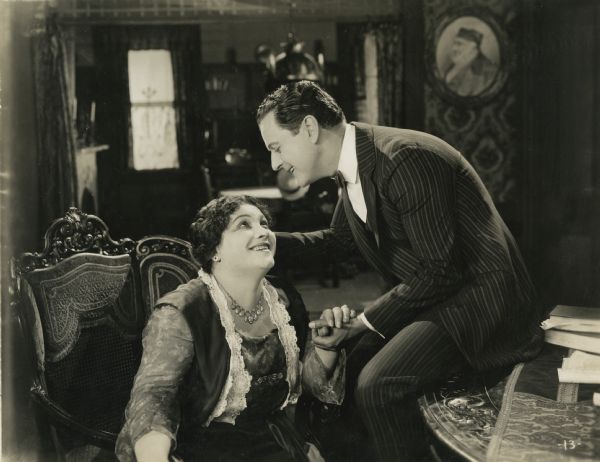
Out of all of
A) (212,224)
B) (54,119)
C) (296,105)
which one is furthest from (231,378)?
(54,119)

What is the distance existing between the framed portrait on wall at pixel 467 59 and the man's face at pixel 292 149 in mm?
3600

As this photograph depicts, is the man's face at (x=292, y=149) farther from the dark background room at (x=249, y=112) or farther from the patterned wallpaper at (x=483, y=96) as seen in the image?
the patterned wallpaper at (x=483, y=96)

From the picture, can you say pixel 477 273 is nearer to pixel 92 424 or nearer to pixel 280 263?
pixel 280 263

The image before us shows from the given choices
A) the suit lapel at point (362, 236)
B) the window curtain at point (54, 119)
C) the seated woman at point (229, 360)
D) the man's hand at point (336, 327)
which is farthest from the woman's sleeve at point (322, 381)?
the window curtain at point (54, 119)

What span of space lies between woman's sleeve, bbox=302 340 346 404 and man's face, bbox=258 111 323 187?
625 millimetres

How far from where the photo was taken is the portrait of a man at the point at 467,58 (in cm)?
559

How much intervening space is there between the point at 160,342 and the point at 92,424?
1.92 feet

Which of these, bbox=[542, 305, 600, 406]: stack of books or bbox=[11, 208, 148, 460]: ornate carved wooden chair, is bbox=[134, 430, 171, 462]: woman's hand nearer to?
bbox=[11, 208, 148, 460]: ornate carved wooden chair

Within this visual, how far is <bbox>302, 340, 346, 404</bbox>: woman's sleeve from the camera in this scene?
2.35 metres

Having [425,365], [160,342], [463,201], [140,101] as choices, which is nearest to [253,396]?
[160,342]

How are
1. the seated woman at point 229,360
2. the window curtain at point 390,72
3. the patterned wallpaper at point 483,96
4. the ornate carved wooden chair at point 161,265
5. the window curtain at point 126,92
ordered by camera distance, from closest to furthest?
the seated woman at point 229,360 → the ornate carved wooden chair at point 161,265 → the patterned wallpaper at point 483,96 → the window curtain at point 126,92 → the window curtain at point 390,72

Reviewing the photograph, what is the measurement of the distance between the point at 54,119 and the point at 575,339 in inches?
189

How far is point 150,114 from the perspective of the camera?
26.6 ft

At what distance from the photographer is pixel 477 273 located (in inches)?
92.0
